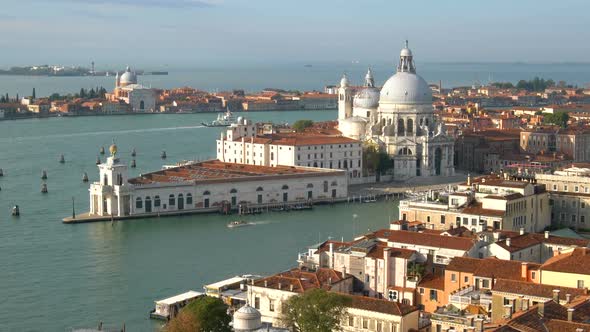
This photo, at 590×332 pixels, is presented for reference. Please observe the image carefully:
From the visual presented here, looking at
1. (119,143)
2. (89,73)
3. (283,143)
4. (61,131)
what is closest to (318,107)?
(61,131)

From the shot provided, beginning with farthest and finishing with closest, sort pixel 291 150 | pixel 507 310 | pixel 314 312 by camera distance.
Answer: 1. pixel 291 150
2. pixel 507 310
3. pixel 314 312

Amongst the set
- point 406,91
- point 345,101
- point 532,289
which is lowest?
point 532,289

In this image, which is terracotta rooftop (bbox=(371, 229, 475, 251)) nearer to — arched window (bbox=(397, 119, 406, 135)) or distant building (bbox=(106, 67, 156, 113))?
arched window (bbox=(397, 119, 406, 135))

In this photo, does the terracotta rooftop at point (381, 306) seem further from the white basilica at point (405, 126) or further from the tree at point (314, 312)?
the white basilica at point (405, 126)

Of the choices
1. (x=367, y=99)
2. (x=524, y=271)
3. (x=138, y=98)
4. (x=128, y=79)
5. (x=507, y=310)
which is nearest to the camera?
(x=507, y=310)

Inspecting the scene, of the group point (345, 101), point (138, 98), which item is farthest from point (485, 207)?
point (138, 98)

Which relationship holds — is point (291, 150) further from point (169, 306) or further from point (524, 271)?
point (524, 271)

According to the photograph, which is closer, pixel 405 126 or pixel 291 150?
pixel 291 150
